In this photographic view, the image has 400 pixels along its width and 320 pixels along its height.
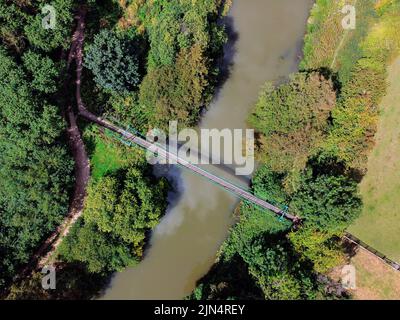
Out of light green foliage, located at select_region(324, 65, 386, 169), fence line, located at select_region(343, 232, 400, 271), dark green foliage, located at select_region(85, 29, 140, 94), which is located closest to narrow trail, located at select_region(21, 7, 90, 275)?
dark green foliage, located at select_region(85, 29, 140, 94)

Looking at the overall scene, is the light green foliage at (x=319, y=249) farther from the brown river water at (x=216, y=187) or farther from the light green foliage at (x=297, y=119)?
the brown river water at (x=216, y=187)

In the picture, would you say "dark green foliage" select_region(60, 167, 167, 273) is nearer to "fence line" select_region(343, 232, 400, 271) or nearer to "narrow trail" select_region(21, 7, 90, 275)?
"narrow trail" select_region(21, 7, 90, 275)

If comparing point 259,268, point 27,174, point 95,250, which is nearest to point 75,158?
point 27,174

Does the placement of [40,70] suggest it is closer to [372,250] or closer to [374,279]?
[372,250]

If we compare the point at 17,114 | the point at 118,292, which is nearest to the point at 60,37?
the point at 17,114

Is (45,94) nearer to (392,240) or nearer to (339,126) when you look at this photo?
(339,126)

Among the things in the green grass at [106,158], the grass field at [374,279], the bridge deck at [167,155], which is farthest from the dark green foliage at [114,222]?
the grass field at [374,279]
